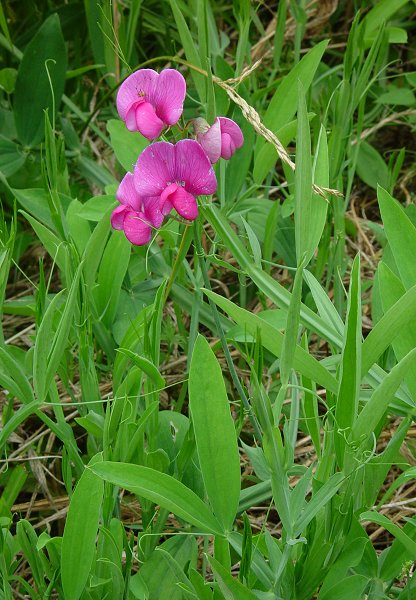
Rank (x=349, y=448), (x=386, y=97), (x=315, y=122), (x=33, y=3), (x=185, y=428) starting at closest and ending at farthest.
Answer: (x=349, y=448) < (x=185, y=428) < (x=315, y=122) < (x=386, y=97) < (x=33, y=3)

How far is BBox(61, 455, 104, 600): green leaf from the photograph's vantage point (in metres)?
0.84

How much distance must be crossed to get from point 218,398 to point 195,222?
0.18 metres

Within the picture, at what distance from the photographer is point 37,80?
1.58m

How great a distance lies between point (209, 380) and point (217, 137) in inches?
8.9

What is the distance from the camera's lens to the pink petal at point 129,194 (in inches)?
35.8

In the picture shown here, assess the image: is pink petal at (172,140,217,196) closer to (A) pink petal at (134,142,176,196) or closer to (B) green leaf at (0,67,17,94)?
(A) pink petal at (134,142,176,196)

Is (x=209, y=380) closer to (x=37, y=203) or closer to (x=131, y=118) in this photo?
(x=131, y=118)

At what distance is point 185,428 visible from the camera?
1.05 m

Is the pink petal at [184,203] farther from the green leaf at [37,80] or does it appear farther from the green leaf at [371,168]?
the green leaf at [371,168]

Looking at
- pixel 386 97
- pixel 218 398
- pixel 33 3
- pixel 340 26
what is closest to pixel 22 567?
pixel 218 398

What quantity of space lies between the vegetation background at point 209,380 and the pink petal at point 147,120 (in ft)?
0.19

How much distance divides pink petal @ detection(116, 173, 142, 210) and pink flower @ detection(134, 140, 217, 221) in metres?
0.02

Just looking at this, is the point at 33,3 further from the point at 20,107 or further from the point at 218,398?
the point at 218,398

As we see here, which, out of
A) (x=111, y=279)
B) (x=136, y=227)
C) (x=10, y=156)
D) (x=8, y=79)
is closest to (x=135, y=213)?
(x=136, y=227)
